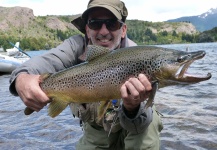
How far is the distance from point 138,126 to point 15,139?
11.9 ft

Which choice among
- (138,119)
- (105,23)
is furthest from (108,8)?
(138,119)

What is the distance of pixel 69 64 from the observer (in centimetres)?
409

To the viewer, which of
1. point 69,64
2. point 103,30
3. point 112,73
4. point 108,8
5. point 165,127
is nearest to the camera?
point 112,73

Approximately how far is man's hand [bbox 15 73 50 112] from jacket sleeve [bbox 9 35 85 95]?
247 mm

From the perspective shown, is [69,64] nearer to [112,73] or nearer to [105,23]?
[105,23]

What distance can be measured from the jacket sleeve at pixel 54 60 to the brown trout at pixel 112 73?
14.6 inches

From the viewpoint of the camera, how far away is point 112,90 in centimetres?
295

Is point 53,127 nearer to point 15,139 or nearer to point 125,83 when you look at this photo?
point 15,139

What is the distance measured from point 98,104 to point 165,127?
3.06 m

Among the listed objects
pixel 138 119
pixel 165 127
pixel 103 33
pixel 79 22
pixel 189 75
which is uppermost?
pixel 79 22

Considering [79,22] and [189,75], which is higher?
[79,22]

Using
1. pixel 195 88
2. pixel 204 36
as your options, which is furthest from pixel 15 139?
pixel 204 36

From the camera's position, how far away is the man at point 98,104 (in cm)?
338

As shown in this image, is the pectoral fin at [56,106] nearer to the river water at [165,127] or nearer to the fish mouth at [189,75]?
the fish mouth at [189,75]
